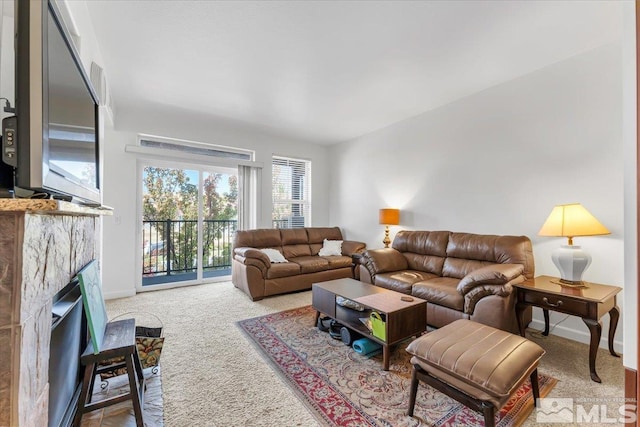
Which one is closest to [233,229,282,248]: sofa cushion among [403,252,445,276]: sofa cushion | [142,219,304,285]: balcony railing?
[142,219,304,285]: balcony railing

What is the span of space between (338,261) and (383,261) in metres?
1.07

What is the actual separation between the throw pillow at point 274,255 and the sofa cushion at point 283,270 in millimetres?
198

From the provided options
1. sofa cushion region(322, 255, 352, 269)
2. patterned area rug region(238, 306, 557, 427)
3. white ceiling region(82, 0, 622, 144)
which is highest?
white ceiling region(82, 0, 622, 144)

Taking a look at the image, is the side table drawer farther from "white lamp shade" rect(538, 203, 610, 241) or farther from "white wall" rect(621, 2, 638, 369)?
"white wall" rect(621, 2, 638, 369)

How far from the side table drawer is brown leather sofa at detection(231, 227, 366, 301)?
2.55 meters

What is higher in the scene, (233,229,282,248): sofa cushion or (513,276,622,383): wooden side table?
(233,229,282,248): sofa cushion

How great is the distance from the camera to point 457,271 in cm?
304

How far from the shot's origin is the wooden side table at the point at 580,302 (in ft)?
6.22

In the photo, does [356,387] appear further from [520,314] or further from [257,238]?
[257,238]

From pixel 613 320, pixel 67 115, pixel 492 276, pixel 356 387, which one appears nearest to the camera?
pixel 67 115

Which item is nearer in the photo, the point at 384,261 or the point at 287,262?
the point at 384,261

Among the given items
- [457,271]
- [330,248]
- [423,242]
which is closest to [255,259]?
[330,248]

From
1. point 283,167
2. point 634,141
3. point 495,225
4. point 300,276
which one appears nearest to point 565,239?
point 495,225

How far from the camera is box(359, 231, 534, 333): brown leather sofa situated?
7.43 ft
